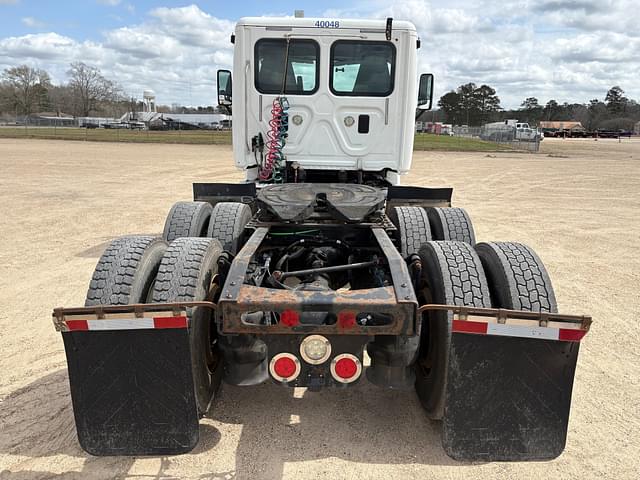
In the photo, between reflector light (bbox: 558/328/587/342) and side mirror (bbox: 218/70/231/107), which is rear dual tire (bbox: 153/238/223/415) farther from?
side mirror (bbox: 218/70/231/107)

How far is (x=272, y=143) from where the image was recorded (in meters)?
6.46

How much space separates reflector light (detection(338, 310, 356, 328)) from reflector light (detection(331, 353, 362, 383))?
0.27 metres

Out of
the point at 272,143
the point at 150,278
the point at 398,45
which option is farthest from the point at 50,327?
the point at 398,45

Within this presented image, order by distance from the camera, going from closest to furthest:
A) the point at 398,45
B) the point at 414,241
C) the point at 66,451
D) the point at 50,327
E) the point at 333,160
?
the point at 66,451 → the point at 414,241 → the point at 50,327 → the point at 398,45 → the point at 333,160

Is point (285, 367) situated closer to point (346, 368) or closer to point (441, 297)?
point (346, 368)

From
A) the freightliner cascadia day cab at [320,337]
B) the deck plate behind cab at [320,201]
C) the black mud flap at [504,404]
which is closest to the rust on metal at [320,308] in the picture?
the freightliner cascadia day cab at [320,337]

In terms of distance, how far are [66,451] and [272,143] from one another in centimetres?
427

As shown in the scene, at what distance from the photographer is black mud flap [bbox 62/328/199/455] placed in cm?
267

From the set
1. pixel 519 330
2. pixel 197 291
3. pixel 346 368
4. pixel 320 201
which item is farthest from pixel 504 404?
pixel 320 201

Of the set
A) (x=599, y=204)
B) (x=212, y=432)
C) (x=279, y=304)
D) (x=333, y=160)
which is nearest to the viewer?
(x=279, y=304)

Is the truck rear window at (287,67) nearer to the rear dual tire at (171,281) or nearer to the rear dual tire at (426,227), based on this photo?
the rear dual tire at (426,227)

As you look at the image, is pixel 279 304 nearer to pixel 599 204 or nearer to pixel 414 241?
pixel 414 241

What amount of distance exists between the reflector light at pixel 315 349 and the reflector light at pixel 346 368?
0.20 feet

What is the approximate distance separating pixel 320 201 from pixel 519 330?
2316mm
